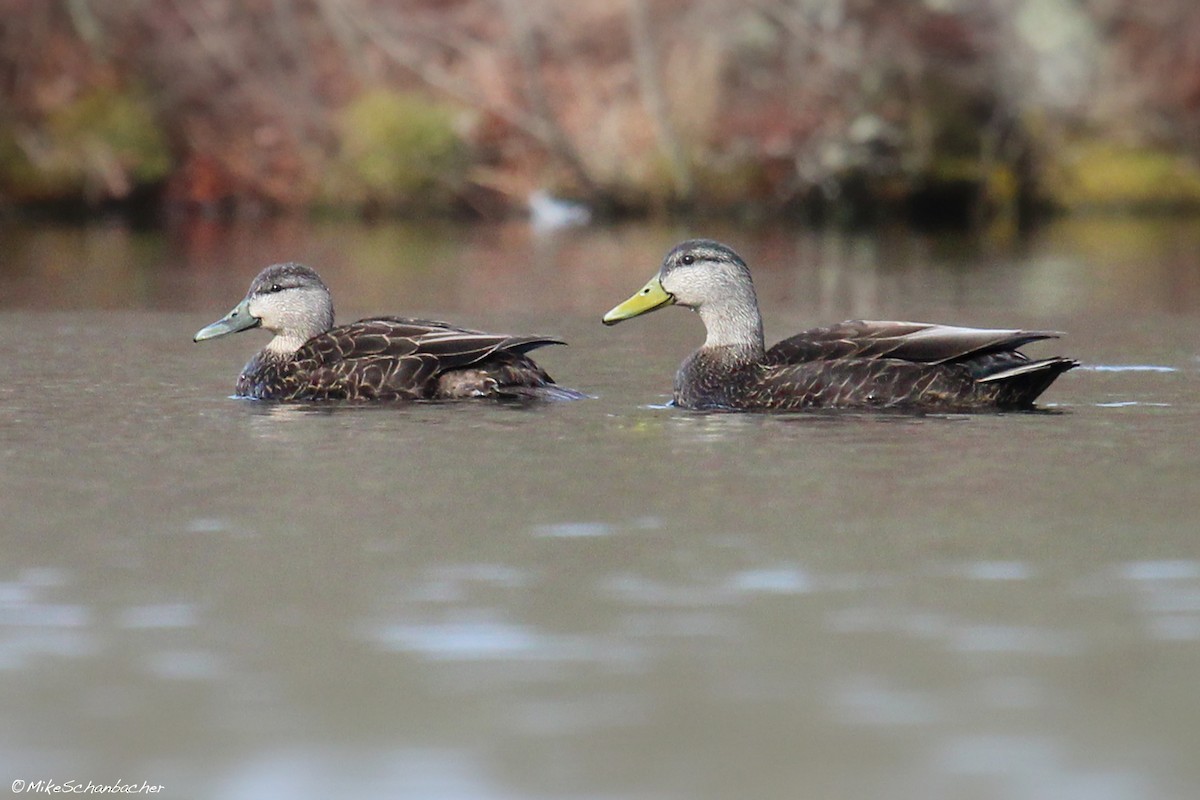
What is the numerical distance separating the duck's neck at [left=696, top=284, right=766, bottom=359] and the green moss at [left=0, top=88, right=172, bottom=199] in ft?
75.9

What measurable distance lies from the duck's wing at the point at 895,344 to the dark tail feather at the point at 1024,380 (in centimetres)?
11

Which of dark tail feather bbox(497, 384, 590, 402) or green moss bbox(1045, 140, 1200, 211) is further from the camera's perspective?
green moss bbox(1045, 140, 1200, 211)

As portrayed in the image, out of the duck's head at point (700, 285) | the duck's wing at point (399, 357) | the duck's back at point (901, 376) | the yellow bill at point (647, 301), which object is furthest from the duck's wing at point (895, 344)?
the duck's wing at point (399, 357)

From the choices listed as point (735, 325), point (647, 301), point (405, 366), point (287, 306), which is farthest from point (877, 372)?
point (287, 306)

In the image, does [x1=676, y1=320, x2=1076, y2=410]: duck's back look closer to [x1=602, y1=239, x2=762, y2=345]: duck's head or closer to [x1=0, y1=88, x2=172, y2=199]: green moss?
[x1=602, y1=239, x2=762, y2=345]: duck's head

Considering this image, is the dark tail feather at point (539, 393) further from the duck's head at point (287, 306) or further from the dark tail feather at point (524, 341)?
the duck's head at point (287, 306)

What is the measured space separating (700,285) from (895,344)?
113 cm

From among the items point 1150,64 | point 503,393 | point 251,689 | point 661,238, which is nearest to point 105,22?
point 661,238

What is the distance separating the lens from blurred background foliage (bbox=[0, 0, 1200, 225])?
100 ft

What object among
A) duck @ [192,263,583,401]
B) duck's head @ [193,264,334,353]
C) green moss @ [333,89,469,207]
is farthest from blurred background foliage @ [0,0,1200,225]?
duck @ [192,263,583,401]

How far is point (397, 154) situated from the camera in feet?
105

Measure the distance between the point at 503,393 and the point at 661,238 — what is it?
656 inches

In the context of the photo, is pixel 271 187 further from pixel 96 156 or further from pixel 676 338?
pixel 676 338

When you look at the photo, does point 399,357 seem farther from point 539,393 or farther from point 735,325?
point 735,325
